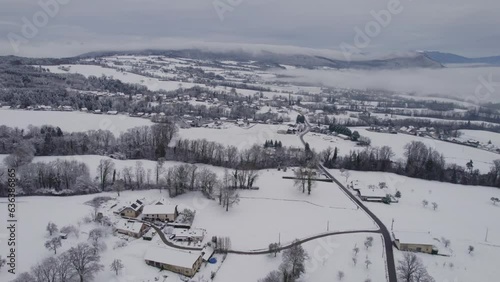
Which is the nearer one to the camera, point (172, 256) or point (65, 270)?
point (65, 270)

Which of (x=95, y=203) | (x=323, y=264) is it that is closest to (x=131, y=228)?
(x=95, y=203)

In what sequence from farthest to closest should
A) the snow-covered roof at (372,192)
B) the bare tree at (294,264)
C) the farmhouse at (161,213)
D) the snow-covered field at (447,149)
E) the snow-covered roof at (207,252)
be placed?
the snow-covered field at (447,149), the snow-covered roof at (372,192), the farmhouse at (161,213), the snow-covered roof at (207,252), the bare tree at (294,264)

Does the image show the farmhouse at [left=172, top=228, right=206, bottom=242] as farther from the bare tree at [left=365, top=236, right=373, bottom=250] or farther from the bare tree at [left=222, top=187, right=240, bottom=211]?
the bare tree at [left=365, top=236, right=373, bottom=250]

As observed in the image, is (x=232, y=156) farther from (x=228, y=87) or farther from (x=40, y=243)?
(x=228, y=87)

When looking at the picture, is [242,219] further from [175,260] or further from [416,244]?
[416,244]

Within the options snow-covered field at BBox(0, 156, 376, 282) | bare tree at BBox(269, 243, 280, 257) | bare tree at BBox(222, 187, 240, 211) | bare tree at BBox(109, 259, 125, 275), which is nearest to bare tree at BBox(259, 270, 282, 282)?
snow-covered field at BBox(0, 156, 376, 282)

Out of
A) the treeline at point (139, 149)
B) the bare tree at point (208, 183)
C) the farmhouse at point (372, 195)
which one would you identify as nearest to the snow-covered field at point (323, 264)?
the farmhouse at point (372, 195)

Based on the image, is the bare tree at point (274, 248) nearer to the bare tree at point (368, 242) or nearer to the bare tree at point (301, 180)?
the bare tree at point (368, 242)
